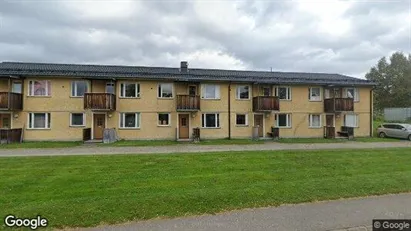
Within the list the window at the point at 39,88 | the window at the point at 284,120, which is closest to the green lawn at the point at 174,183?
the window at the point at 39,88

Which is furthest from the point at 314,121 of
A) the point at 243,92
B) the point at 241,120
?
the point at 243,92

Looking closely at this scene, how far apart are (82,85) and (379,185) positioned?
19552 millimetres

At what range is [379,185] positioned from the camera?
24.5ft

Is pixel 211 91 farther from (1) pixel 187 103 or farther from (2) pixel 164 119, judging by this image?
(2) pixel 164 119

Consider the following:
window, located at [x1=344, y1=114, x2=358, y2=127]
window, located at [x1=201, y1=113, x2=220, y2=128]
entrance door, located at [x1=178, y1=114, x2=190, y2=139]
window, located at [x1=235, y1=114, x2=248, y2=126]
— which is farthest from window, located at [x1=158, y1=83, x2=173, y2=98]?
window, located at [x1=344, y1=114, x2=358, y2=127]

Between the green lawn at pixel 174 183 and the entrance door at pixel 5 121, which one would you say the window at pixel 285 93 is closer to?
the green lawn at pixel 174 183

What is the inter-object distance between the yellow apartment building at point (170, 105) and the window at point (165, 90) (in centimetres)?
8

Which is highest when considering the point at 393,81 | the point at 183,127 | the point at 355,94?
the point at 393,81

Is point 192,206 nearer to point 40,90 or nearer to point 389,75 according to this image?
point 40,90

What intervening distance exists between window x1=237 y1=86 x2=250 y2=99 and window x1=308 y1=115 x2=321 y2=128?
246 inches

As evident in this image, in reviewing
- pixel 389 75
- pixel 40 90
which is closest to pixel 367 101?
pixel 40 90

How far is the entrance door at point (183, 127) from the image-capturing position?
2123 centimetres

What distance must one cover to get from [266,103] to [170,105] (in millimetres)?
7890

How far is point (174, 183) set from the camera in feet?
24.5
